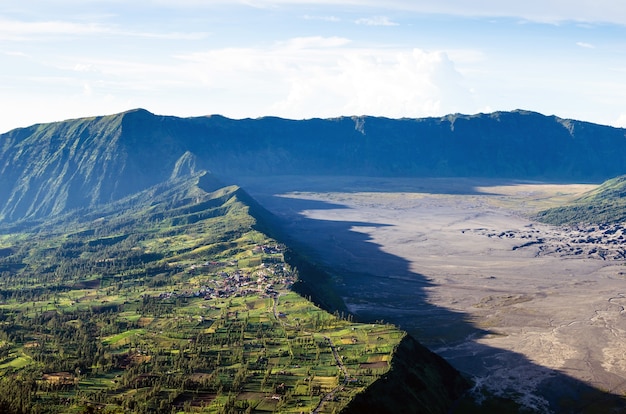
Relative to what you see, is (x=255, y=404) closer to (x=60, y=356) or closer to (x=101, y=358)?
(x=101, y=358)

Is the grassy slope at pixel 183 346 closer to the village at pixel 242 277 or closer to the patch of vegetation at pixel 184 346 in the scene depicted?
the patch of vegetation at pixel 184 346

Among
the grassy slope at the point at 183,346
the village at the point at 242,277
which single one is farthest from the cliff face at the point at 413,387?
the village at the point at 242,277

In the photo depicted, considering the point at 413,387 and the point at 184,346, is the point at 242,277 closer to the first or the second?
the point at 184,346

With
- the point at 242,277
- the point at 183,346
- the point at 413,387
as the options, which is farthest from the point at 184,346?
the point at 242,277

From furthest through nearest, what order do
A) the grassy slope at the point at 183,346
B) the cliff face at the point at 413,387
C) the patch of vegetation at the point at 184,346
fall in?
1. the grassy slope at the point at 183,346
2. the patch of vegetation at the point at 184,346
3. the cliff face at the point at 413,387

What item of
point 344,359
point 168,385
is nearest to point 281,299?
point 344,359

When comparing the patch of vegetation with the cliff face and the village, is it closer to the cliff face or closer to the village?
the village

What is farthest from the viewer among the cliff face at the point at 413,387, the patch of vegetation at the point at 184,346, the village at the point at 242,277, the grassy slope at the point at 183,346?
the village at the point at 242,277

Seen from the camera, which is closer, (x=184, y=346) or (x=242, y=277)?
(x=184, y=346)

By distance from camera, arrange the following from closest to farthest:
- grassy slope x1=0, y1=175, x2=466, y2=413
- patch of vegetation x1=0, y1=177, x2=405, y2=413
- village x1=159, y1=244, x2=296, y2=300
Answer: patch of vegetation x1=0, y1=177, x2=405, y2=413 → grassy slope x1=0, y1=175, x2=466, y2=413 → village x1=159, y1=244, x2=296, y2=300

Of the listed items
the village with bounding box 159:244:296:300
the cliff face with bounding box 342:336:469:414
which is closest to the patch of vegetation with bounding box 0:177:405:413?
the village with bounding box 159:244:296:300

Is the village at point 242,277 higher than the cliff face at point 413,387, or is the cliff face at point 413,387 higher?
the village at point 242,277
